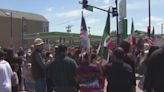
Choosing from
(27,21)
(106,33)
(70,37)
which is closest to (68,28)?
(27,21)

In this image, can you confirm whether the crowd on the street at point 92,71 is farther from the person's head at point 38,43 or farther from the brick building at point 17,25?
the brick building at point 17,25

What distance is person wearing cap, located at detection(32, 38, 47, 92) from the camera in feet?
40.3

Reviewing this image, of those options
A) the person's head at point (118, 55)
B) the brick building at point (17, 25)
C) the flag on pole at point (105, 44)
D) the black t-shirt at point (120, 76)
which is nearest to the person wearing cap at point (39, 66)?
the flag on pole at point (105, 44)

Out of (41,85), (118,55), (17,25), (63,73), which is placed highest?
(17,25)

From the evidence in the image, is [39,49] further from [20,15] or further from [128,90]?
[20,15]

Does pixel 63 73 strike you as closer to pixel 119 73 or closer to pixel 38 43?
pixel 119 73

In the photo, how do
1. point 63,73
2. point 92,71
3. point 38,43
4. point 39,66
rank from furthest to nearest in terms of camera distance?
1. point 39,66
2. point 38,43
3. point 63,73
4. point 92,71

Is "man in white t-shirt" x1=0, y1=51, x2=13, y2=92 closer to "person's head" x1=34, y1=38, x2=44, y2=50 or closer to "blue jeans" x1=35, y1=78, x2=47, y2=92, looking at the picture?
"person's head" x1=34, y1=38, x2=44, y2=50

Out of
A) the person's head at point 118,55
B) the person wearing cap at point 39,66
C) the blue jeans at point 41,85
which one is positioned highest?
the person's head at point 118,55

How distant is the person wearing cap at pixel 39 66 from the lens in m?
12.3

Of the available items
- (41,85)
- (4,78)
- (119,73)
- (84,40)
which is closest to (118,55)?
(119,73)

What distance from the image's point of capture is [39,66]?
12.4 metres

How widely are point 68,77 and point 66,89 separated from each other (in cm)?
25

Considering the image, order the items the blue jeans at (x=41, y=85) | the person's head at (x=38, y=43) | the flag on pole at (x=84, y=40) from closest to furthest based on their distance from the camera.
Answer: the person's head at (x=38, y=43) < the blue jeans at (x=41, y=85) < the flag on pole at (x=84, y=40)
